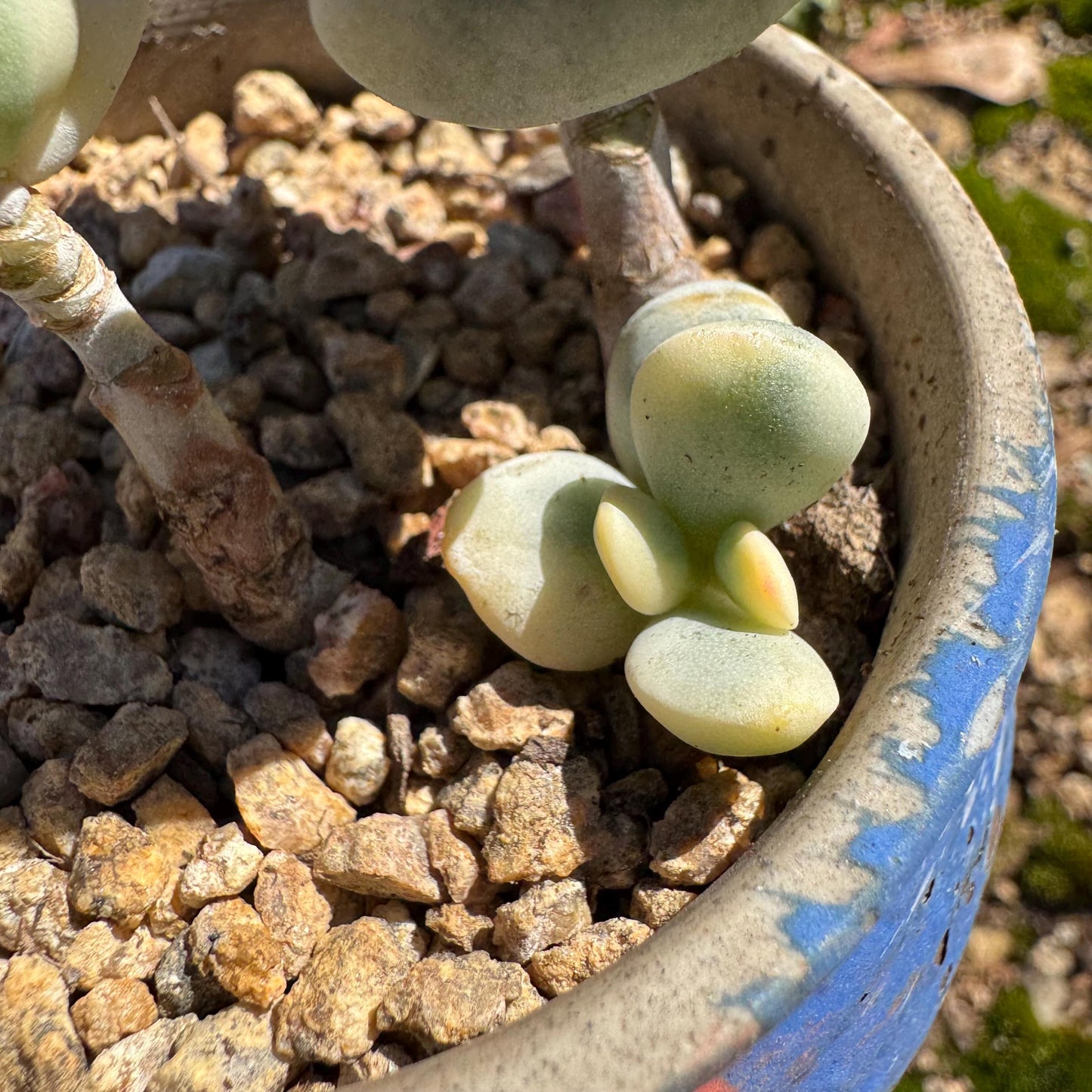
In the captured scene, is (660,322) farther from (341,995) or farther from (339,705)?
(341,995)

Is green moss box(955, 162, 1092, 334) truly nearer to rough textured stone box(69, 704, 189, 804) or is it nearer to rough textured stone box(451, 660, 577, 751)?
rough textured stone box(451, 660, 577, 751)

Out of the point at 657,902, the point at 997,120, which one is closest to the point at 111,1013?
the point at 657,902

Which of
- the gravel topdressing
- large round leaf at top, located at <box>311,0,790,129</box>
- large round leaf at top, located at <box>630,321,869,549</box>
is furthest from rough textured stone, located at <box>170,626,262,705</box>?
large round leaf at top, located at <box>311,0,790,129</box>

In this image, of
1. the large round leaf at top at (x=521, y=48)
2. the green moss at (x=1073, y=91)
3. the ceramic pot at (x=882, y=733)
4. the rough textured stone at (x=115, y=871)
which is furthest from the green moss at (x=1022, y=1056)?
the green moss at (x=1073, y=91)

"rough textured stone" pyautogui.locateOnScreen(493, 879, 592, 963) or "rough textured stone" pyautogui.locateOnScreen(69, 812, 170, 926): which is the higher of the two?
"rough textured stone" pyautogui.locateOnScreen(493, 879, 592, 963)

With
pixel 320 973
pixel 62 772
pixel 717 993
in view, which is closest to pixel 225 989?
pixel 320 973

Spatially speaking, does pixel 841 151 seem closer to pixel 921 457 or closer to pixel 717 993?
pixel 921 457

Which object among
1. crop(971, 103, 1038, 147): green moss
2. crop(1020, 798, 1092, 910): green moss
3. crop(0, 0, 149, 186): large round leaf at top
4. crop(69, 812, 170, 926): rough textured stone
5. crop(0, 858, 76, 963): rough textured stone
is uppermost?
crop(0, 0, 149, 186): large round leaf at top

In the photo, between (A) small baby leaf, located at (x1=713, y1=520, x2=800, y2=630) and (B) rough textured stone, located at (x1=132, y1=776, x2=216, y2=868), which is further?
(B) rough textured stone, located at (x1=132, y1=776, x2=216, y2=868)
